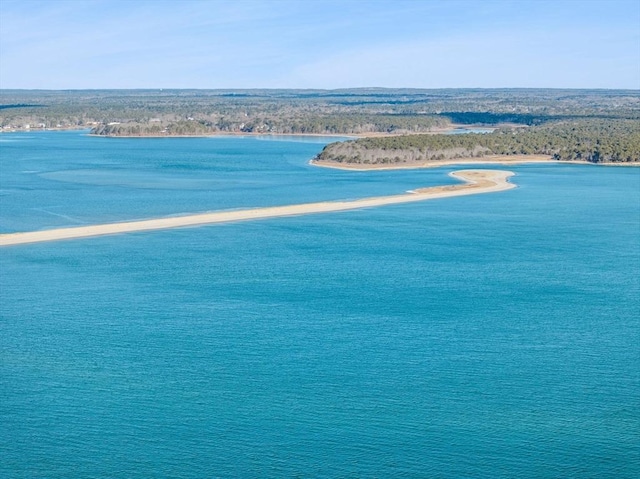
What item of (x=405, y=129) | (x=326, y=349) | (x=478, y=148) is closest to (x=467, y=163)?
(x=478, y=148)

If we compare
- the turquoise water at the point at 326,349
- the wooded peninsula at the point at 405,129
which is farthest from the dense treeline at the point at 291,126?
the turquoise water at the point at 326,349

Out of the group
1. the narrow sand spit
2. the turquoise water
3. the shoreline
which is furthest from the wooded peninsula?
the turquoise water

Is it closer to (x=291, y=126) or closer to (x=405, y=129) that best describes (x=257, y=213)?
(x=405, y=129)

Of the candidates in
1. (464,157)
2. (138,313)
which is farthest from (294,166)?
(138,313)

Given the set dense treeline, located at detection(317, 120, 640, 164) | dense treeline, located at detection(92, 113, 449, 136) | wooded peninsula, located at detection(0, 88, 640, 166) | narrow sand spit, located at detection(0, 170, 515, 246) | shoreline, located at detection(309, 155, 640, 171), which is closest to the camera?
narrow sand spit, located at detection(0, 170, 515, 246)

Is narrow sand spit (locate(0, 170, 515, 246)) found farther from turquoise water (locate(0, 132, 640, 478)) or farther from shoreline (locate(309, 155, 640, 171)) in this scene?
shoreline (locate(309, 155, 640, 171))

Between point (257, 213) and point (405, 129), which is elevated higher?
point (405, 129)
